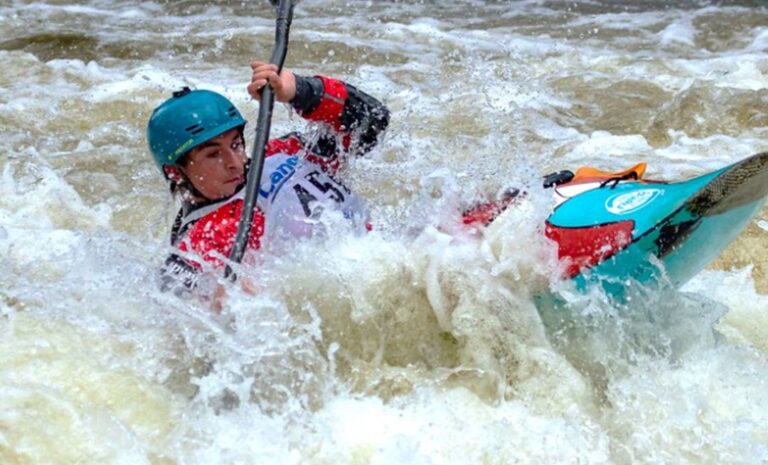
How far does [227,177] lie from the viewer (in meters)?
3.20

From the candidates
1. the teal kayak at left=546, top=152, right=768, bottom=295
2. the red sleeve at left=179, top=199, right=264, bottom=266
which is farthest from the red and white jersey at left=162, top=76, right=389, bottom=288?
the teal kayak at left=546, top=152, right=768, bottom=295

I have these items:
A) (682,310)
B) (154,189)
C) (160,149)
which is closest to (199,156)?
(160,149)

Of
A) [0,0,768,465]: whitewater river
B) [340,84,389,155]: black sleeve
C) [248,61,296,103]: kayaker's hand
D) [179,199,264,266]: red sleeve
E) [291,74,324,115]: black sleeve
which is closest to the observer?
[0,0,768,465]: whitewater river

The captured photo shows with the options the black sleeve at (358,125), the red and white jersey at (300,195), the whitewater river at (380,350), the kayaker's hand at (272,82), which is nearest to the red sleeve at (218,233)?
the red and white jersey at (300,195)

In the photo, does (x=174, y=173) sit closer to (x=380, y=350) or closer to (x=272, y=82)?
(x=272, y=82)

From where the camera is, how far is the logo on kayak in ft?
9.72

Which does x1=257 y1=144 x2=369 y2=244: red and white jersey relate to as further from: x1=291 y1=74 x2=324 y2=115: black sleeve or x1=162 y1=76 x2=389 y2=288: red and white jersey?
x1=291 y1=74 x2=324 y2=115: black sleeve

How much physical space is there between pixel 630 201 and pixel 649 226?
0.38ft

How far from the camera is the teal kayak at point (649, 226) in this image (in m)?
2.88

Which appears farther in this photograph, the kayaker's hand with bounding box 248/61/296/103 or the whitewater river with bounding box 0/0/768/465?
the kayaker's hand with bounding box 248/61/296/103

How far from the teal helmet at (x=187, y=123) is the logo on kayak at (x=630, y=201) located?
1249 millimetres

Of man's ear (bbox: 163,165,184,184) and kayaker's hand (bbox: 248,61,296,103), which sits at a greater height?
kayaker's hand (bbox: 248,61,296,103)

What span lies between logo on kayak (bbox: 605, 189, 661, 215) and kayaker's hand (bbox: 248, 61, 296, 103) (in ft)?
3.79

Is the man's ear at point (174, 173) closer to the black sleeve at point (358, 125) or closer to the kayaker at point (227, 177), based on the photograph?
the kayaker at point (227, 177)
